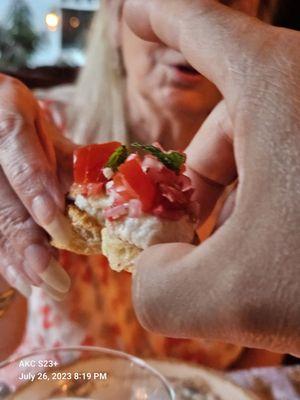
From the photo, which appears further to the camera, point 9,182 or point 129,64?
point 129,64

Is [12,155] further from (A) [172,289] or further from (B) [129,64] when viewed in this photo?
(B) [129,64]

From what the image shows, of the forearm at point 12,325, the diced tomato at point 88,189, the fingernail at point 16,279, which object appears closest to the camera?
the diced tomato at point 88,189

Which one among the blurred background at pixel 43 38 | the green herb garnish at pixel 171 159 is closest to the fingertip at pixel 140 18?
the green herb garnish at pixel 171 159

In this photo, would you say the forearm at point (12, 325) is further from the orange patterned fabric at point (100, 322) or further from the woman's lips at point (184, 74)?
the woman's lips at point (184, 74)

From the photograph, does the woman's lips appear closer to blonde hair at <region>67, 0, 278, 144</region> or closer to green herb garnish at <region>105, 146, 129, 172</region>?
blonde hair at <region>67, 0, 278, 144</region>

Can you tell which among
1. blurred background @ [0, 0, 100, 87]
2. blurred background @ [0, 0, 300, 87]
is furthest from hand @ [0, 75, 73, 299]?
blurred background @ [0, 0, 100, 87]

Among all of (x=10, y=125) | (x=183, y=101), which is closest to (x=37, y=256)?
(x=10, y=125)

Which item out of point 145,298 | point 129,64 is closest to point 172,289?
point 145,298

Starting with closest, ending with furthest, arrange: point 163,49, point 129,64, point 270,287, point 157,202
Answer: point 270,287
point 157,202
point 163,49
point 129,64
